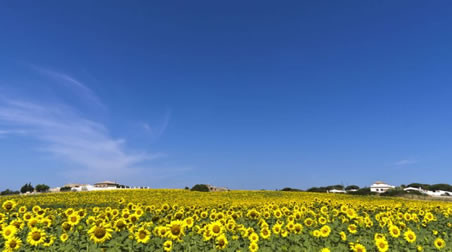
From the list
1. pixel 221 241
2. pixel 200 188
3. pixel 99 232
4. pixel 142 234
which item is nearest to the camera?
pixel 221 241

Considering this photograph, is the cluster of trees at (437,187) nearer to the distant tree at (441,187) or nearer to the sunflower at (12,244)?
the distant tree at (441,187)

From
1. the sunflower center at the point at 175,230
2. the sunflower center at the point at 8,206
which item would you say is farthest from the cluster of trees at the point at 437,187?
the sunflower center at the point at 8,206

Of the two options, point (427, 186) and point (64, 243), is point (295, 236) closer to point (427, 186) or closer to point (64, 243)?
point (64, 243)

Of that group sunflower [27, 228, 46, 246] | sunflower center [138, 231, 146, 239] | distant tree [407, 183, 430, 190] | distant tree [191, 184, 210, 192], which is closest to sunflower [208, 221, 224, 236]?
sunflower center [138, 231, 146, 239]

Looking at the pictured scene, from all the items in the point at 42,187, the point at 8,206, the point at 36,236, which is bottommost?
the point at 36,236

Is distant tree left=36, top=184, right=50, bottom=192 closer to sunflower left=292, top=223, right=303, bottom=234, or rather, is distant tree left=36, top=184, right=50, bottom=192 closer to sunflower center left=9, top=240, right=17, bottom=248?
sunflower center left=9, top=240, right=17, bottom=248

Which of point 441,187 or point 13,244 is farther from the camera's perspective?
point 441,187

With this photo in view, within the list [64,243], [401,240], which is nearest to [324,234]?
[401,240]

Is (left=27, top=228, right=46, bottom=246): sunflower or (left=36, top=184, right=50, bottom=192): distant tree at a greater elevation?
(left=36, top=184, right=50, bottom=192): distant tree

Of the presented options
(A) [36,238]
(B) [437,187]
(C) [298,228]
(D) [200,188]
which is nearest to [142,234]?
(A) [36,238]

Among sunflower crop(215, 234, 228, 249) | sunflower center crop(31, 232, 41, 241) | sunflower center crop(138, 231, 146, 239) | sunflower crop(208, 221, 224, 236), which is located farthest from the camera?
sunflower center crop(31, 232, 41, 241)

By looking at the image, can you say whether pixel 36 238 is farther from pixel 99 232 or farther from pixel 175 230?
A: pixel 175 230

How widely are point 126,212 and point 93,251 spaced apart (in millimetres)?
2710

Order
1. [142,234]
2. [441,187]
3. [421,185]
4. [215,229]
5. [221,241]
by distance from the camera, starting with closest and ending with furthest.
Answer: [221,241], [142,234], [215,229], [441,187], [421,185]
